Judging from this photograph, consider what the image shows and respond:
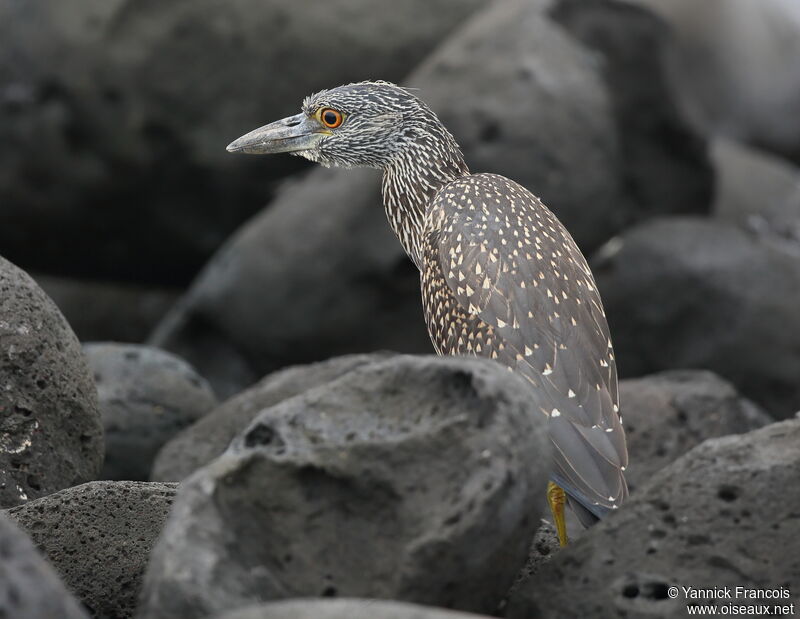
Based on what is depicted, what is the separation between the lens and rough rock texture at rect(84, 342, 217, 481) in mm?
6371

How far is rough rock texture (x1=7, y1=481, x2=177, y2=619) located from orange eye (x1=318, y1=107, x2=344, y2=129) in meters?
2.16

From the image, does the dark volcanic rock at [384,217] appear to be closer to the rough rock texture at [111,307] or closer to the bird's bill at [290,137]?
the rough rock texture at [111,307]

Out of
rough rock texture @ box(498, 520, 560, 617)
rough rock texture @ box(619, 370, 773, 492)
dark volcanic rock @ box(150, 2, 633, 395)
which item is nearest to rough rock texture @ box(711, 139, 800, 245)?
dark volcanic rock @ box(150, 2, 633, 395)

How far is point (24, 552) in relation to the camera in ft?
8.71

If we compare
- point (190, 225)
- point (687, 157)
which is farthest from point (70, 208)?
point (687, 157)

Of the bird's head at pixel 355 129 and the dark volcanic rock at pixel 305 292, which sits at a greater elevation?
the bird's head at pixel 355 129

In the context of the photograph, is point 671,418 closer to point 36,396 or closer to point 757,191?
point 36,396

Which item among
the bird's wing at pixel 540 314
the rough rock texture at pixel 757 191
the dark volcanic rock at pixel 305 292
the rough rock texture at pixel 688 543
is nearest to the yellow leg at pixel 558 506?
the bird's wing at pixel 540 314

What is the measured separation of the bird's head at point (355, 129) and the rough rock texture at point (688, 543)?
2535 mm

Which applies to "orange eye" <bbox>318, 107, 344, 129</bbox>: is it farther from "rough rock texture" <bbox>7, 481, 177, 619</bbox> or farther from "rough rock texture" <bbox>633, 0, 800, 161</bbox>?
"rough rock texture" <bbox>633, 0, 800, 161</bbox>

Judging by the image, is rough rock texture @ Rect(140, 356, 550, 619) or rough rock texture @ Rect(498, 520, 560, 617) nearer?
rough rock texture @ Rect(140, 356, 550, 619)

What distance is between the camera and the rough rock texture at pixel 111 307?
11773 mm

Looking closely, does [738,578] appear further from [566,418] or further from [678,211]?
[678,211]

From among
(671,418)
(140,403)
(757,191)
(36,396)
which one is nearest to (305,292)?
(140,403)
